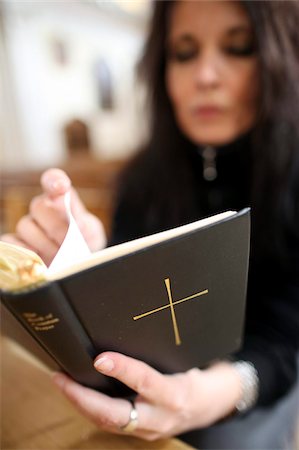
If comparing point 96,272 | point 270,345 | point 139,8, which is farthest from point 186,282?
point 139,8

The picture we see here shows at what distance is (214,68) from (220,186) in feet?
0.68

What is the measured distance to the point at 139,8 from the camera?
2584 millimetres

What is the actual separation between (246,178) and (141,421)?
0.47 metres

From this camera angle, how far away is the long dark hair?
566mm

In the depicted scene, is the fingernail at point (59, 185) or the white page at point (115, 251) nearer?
the white page at point (115, 251)

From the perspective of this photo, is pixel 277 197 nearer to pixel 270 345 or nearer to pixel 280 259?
pixel 280 259

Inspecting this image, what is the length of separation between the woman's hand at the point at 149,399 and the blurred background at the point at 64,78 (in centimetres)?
268

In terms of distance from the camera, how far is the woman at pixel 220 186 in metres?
0.35

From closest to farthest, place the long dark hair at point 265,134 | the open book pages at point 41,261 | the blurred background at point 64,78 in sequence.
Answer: the open book pages at point 41,261 < the long dark hair at point 265,134 < the blurred background at point 64,78

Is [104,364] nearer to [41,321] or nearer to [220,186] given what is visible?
[41,321]

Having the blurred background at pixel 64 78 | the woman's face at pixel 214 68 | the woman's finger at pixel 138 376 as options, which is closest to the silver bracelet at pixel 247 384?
the woman's finger at pixel 138 376

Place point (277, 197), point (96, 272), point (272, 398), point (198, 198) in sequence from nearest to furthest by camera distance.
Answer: point (96, 272)
point (272, 398)
point (277, 197)
point (198, 198)

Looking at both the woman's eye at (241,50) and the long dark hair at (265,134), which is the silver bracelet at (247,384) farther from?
the woman's eye at (241,50)

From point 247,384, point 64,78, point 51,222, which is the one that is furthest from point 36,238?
point 64,78
